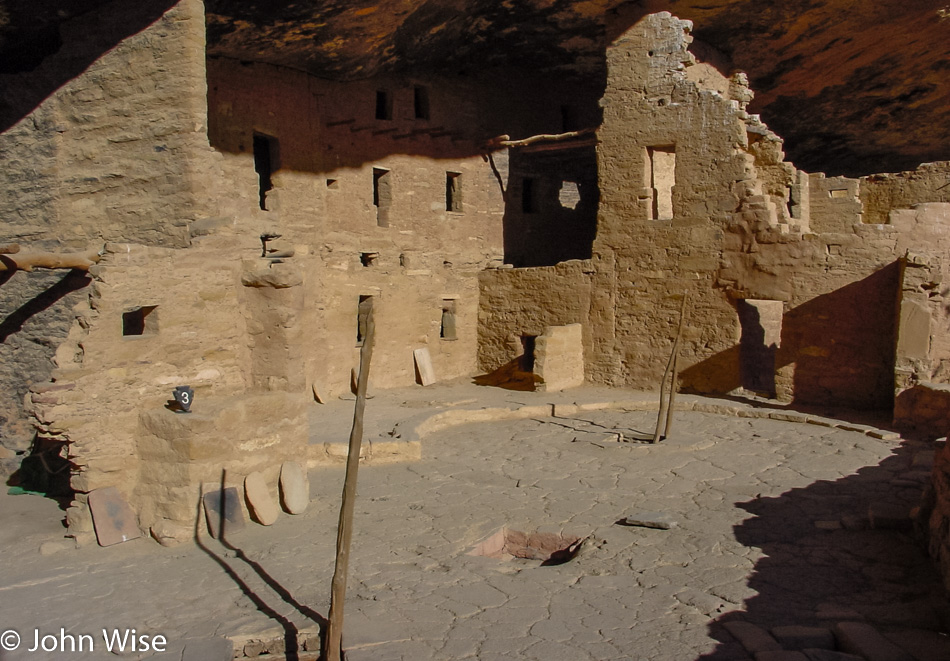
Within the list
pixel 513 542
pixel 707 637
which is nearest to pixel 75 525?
pixel 513 542

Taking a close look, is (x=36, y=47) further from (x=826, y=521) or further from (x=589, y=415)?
(x=826, y=521)

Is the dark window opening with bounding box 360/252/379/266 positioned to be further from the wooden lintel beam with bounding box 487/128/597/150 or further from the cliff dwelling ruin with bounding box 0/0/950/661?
the wooden lintel beam with bounding box 487/128/597/150

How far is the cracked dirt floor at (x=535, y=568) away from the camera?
5.45 meters

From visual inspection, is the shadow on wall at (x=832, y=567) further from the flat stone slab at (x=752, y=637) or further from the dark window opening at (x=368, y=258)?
the dark window opening at (x=368, y=258)

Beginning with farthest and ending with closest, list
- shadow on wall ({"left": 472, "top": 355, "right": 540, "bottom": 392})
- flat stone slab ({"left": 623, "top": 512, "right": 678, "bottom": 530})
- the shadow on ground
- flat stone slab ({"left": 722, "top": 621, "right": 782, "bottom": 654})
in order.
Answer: shadow on wall ({"left": 472, "top": 355, "right": 540, "bottom": 392}) → flat stone slab ({"left": 623, "top": 512, "right": 678, "bottom": 530}) → the shadow on ground → flat stone slab ({"left": 722, "top": 621, "right": 782, "bottom": 654})

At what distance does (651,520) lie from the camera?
7.40 m

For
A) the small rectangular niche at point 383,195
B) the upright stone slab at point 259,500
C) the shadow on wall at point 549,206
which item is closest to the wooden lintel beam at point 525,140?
the shadow on wall at point 549,206

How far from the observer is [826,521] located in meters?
7.33

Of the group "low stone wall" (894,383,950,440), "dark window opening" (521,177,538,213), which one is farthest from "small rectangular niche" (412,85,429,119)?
"low stone wall" (894,383,950,440)

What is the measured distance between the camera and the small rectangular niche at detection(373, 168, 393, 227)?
53.4ft

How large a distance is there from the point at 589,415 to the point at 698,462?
321 cm

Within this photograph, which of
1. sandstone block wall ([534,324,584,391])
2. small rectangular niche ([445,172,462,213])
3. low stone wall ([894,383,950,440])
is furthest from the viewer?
small rectangular niche ([445,172,462,213])

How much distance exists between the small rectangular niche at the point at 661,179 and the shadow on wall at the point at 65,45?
857 centimetres

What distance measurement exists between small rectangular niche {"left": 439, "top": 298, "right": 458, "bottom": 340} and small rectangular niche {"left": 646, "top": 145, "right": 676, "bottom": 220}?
4.28 meters
